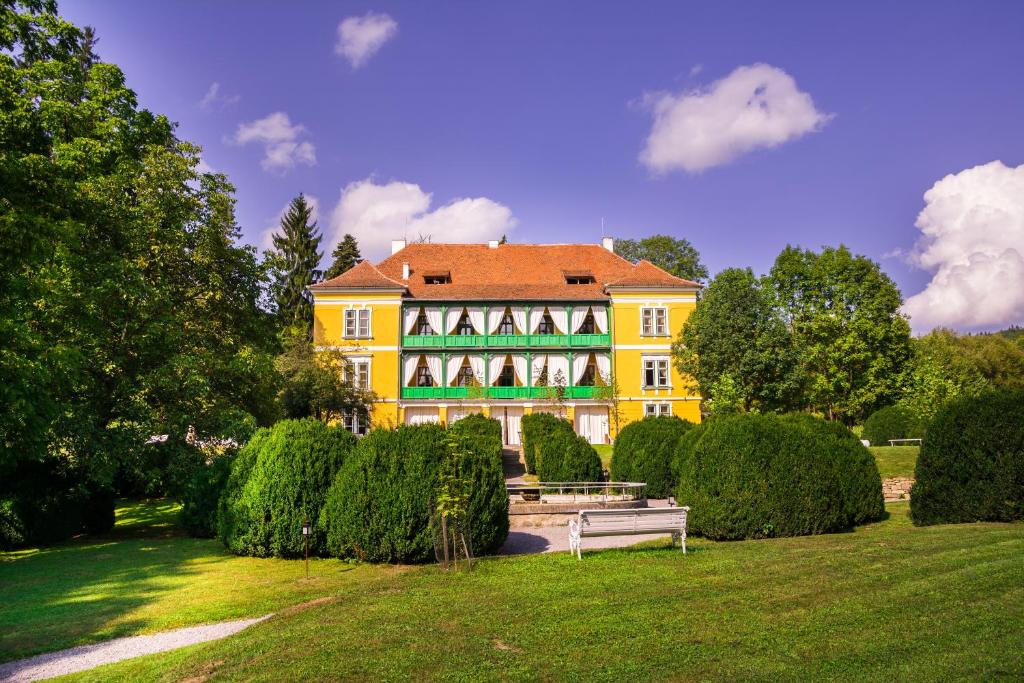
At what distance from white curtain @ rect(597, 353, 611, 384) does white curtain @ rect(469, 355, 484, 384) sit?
23.2 feet

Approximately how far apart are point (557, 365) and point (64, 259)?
29614 millimetres

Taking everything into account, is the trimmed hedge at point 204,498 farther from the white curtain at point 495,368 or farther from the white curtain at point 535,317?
the white curtain at point 535,317

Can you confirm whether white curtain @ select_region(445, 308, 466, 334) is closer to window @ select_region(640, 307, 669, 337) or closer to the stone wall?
window @ select_region(640, 307, 669, 337)

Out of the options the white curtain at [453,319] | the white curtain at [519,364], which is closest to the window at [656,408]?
the white curtain at [519,364]

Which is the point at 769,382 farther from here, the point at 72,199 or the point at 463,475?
the point at 72,199

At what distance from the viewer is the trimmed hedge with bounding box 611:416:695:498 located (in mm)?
19453

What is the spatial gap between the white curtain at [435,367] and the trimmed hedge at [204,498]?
80.7 feet

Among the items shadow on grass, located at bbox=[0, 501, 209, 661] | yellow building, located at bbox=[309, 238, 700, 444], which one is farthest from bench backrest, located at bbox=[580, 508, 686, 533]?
yellow building, located at bbox=[309, 238, 700, 444]

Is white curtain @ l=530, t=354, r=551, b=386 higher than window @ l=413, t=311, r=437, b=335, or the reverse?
window @ l=413, t=311, r=437, b=335

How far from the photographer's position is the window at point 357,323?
1590 inches

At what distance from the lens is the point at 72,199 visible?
50.6 feet

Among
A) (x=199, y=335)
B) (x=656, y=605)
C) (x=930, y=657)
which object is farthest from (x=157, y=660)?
(x=199, y=335)

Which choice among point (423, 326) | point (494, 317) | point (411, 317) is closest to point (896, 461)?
point (494, 317)

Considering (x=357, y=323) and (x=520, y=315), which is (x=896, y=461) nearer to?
(x=520, y=315)
